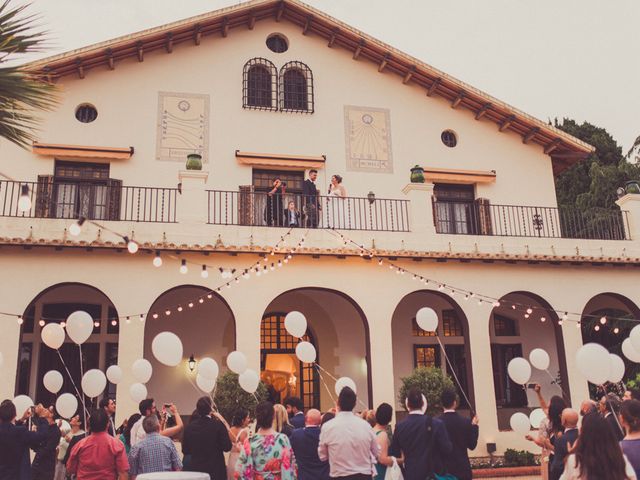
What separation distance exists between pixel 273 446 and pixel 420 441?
4.53 ft

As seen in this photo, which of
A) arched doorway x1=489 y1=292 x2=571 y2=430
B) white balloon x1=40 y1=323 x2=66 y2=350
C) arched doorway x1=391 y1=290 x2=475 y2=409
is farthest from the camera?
arched doorway x1=489 y1=292 x2=571 y2=430

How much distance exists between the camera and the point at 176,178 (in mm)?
14891

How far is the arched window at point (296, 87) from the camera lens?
1627 cm

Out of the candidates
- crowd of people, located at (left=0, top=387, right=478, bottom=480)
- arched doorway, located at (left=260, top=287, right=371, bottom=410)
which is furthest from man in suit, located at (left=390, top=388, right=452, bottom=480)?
arched doorway, located at (left=260, top=287, right=371, bottom=410)

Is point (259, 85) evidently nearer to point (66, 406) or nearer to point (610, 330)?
point (66, 406)

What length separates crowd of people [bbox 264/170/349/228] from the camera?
14.1 meters

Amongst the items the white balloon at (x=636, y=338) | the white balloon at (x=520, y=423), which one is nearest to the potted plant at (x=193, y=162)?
the white balloon at (x=520, y=423)

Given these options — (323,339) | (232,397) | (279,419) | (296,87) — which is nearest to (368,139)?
(296,87)

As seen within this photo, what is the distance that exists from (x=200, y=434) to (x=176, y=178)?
9.35 metres

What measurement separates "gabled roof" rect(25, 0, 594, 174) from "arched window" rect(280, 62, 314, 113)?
3.63 feet

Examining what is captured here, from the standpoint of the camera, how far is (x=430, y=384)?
40.7ft

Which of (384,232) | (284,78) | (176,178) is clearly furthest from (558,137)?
(176,178)

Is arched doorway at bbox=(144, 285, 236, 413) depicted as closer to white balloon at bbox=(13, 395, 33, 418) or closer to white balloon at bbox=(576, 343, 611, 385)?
white balloon at bbox=(13, 395, 33, 418)

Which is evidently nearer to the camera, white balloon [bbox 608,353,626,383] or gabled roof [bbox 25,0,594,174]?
white balloon [bbox 608,353,626,383]
